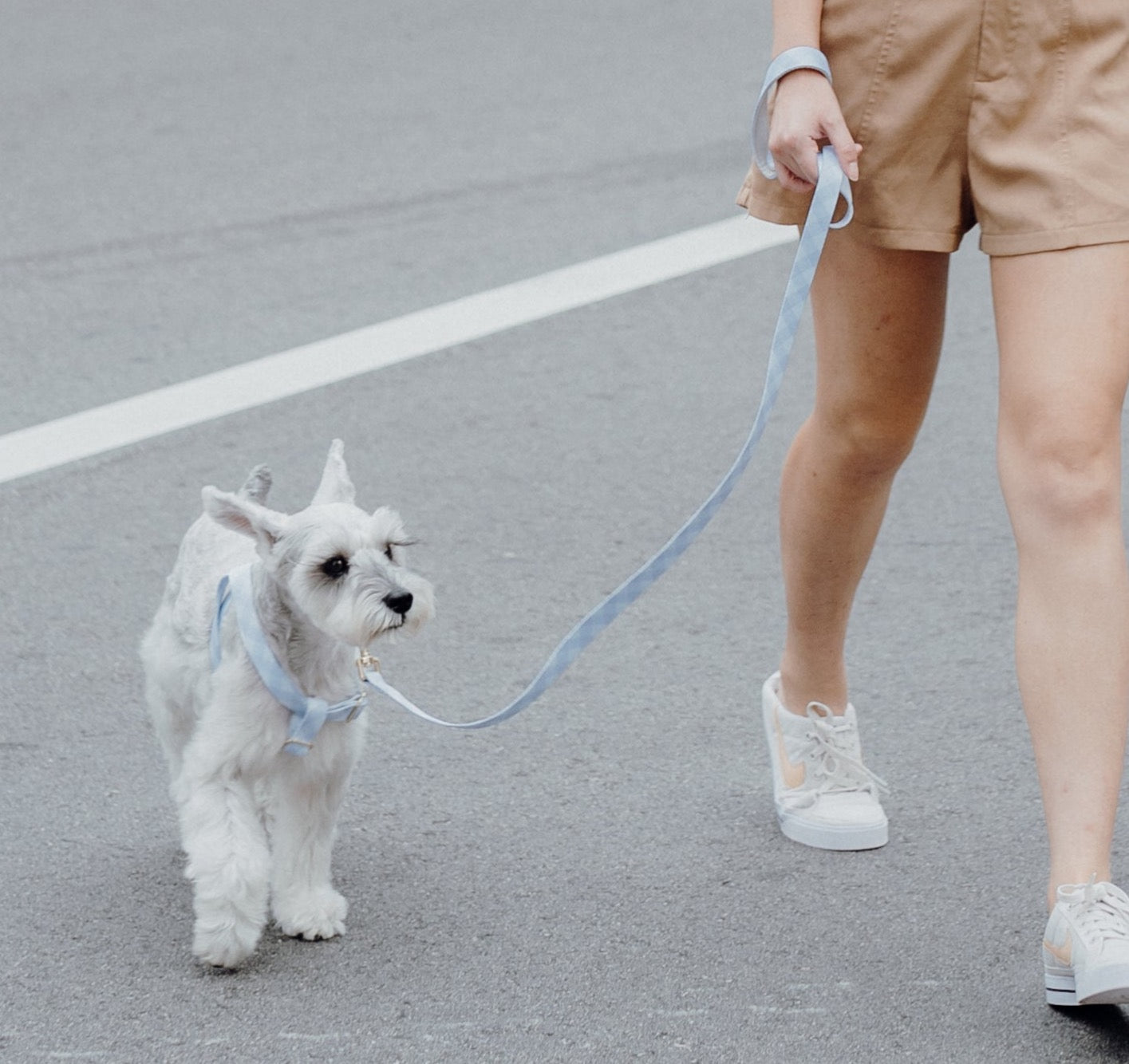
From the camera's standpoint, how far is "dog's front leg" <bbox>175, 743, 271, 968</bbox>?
130 inches

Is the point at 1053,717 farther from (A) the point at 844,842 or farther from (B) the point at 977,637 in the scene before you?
(B) the point at 977,637

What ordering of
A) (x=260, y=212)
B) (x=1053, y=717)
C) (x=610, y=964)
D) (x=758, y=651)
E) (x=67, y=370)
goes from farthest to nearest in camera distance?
(x=260, y=212), (x=67, y=370), (x=758, y=651), (x=610, y=964), (x=1053, y=717)

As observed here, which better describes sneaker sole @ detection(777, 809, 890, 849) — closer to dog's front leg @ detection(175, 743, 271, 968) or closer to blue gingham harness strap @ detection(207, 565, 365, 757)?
blue gingham harness strap @ detection(207, 565, 365, 757)

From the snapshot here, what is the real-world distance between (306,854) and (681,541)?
90cm

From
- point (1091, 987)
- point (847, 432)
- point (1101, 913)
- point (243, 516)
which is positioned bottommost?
point (1091, 987)

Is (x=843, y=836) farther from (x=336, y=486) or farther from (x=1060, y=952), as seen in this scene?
(x=336, y=486)

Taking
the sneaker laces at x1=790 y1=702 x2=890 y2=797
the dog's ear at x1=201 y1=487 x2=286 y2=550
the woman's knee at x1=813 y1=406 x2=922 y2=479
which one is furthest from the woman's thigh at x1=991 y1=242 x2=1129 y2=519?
the dog's ear at x1=201 y1=487 x2=286 y2=550

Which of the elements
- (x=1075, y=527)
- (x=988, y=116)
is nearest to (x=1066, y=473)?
(x=1075, y=527)

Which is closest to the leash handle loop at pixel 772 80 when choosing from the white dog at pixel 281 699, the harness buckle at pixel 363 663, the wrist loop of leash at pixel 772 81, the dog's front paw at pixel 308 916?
the wrist loop of leash at pixel 772 81

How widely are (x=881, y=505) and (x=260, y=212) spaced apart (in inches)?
206

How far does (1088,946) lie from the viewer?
297 centimetres

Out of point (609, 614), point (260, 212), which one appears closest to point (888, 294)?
point (609, 614)

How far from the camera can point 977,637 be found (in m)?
4.80

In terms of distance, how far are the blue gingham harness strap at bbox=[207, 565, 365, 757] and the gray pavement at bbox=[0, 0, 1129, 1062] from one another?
1.28 ft
